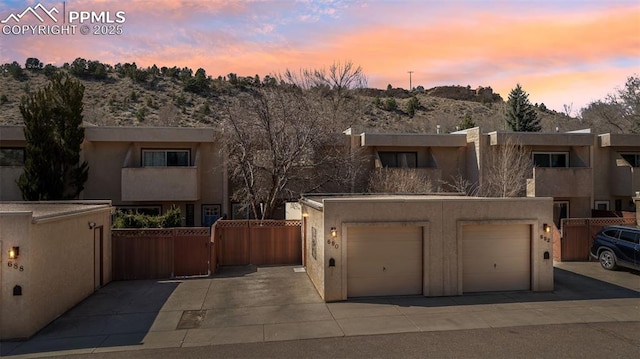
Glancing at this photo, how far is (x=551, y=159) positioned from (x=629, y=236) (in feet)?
35.8

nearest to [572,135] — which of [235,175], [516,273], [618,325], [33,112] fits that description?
[516,273]

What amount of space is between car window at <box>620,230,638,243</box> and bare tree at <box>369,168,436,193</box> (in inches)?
358

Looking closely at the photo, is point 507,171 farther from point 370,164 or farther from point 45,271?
point 45,271

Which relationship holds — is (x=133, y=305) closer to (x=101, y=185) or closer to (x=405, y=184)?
(x=101, y=185)

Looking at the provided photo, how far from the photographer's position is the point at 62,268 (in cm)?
1112

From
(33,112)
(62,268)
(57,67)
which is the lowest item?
(62,268)

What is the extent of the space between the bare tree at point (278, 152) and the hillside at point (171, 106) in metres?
21.9

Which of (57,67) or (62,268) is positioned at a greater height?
(57,67)

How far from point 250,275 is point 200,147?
9.96 meters

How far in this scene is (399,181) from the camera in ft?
74.4

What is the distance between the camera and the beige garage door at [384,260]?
12.4 meters

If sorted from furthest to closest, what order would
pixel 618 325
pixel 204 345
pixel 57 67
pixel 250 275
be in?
pixel 57 67 → pixel 250 275 → pixel 618 325 → pixel 204 345

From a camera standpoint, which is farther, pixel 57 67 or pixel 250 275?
pixel 57 67

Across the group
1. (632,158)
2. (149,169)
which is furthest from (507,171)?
(149,169)
